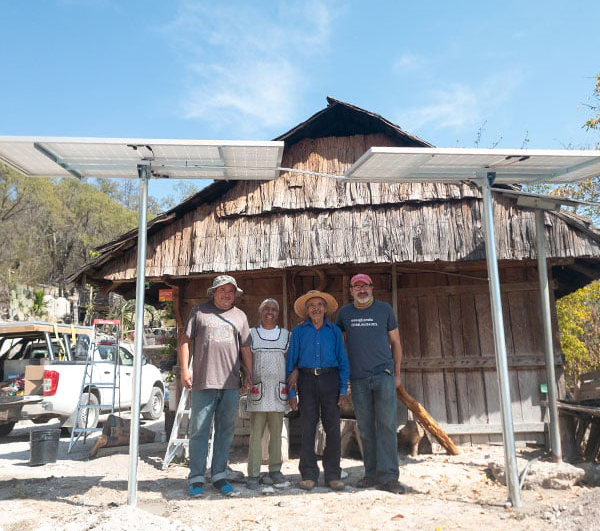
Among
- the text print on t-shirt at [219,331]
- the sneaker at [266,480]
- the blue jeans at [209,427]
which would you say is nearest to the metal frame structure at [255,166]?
the blue jeans at [209,427]

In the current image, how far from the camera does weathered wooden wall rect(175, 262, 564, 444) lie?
7.54m

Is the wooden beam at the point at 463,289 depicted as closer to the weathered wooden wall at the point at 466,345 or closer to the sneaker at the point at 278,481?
the weathered wooden wall at the point at 466,345

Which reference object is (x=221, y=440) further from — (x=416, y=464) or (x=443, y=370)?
(x=443, y=370)

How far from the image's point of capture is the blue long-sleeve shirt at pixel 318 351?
5188mm

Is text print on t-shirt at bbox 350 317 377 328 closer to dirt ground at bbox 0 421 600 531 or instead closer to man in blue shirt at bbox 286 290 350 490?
man in blue shirt at bbox 286 290 350 490

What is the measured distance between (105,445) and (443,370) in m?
5.11

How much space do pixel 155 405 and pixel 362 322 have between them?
28.6 ft

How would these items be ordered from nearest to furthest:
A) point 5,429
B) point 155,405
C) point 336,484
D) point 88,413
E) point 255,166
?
1. point 336,484
2. point 255,166
3. point 88,413
4. point 5,429
5. point 155,405

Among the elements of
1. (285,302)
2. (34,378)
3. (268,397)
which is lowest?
(268,397)

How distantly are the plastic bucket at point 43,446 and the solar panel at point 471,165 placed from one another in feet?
17.1

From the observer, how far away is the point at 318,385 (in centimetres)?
518

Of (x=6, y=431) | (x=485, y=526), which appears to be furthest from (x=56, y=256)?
(x=485, y=526)

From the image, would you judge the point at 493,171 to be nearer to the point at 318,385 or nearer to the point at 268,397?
the point at 318,385

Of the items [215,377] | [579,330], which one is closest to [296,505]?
[215,377]
